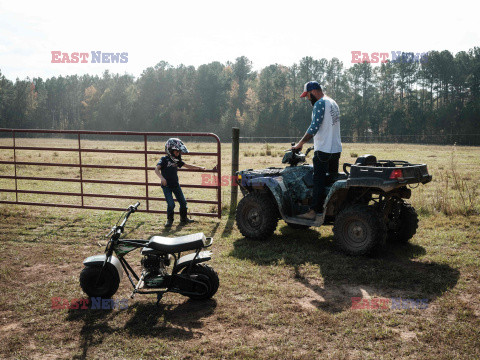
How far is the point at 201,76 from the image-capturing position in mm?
89750

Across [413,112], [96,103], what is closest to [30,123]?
[96,103]

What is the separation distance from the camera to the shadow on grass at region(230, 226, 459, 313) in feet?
17.2

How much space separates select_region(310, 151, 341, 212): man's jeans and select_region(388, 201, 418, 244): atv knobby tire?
1283 mm

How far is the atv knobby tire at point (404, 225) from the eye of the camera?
23.1ft

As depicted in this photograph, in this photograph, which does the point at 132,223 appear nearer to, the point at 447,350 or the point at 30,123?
the point at 447,350

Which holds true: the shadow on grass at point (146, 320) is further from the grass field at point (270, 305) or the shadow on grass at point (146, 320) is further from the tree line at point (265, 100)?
the tree line at point (265, 100)

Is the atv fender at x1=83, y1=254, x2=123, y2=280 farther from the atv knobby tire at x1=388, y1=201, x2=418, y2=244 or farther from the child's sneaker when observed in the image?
the atv knobby tire at x1=388, y1=201, x2=418, y2=244

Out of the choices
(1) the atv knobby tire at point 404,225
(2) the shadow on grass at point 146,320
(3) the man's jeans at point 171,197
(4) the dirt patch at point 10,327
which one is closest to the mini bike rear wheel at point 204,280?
(2) the shadow on grass at point 146,320

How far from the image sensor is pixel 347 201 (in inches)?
267

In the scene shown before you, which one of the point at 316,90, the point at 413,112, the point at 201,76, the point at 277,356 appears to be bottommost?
the point at 277,356

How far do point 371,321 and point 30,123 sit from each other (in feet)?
354

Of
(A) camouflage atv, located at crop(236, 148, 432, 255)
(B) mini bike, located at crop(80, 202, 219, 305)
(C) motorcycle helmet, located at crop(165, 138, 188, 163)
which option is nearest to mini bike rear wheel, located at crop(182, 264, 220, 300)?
(B) mini bike, located at crop(80, 202, 219, 305)

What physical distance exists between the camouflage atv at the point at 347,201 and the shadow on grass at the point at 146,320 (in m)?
2.48

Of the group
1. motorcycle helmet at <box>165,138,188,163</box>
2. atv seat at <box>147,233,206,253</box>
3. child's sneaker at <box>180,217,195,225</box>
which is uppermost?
motorcycle helmet at <box>165,138,188,163</box>
